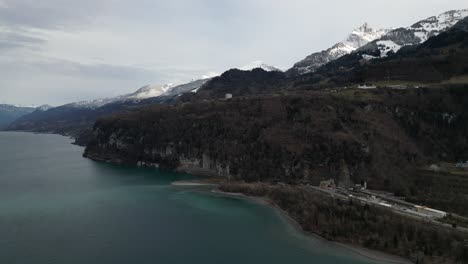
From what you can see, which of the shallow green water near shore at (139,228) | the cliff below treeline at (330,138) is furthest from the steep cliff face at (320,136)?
the shallow green water near shore at (139,228)

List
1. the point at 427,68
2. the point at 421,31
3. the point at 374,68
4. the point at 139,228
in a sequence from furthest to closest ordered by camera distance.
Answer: the point at 421,31 → the point at 374,68 → the point at 427,68 → the point at 139,228

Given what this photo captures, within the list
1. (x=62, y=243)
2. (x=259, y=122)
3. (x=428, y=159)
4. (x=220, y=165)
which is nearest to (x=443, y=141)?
(x=428, y=159)

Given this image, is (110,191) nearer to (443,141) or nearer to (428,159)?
(428,159)

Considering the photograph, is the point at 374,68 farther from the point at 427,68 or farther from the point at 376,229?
the point at 376,229

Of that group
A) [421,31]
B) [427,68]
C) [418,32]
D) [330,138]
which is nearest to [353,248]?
[330,138]

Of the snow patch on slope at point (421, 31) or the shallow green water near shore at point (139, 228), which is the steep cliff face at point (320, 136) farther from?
the snow patch on slope at point (421, 31)

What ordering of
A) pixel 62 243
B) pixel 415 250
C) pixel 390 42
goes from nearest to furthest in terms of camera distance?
1. pixel 415 250
2. pixel 62 243
3. pixel 390 42

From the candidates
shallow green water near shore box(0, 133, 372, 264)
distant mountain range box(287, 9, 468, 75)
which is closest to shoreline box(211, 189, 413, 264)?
shallow green water near shore box(0, 133, 372, 264)
